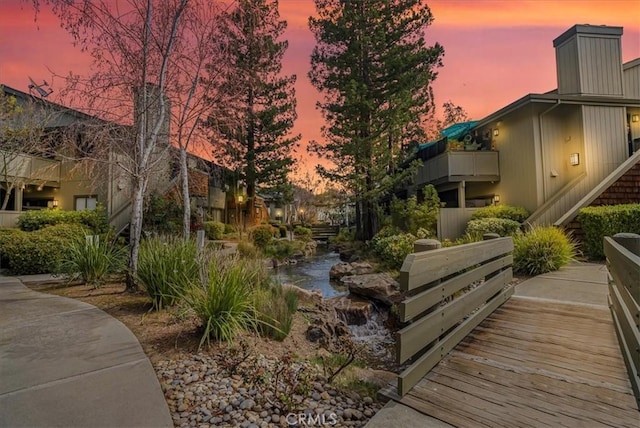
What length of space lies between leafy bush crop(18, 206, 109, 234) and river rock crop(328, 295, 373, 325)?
9733 millimetres

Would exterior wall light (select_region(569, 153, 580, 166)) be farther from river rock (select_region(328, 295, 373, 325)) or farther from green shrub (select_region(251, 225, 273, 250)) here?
green shrub (select_region(251, 225, 273, 250))

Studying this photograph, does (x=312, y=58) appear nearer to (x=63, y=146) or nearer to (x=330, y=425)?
(x=63, y=146)

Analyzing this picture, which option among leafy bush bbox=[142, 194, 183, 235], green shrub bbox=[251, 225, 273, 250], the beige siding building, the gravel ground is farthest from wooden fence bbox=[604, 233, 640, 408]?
leafy bush bbox=[142, 194, 183, 235]

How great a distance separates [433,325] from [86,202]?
15.8 m

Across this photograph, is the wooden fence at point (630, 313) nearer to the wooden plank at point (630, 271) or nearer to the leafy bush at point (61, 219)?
the wooden plank at point (630, 271)

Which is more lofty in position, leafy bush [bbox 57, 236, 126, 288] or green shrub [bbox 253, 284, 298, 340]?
leafy bush [bbox 57, 236, 126, 288]

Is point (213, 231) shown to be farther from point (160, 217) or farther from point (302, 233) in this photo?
point (302, 233)

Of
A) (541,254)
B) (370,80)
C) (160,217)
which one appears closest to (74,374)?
(541,254)

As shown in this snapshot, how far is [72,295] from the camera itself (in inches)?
215

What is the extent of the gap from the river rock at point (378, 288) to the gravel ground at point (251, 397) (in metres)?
4.84

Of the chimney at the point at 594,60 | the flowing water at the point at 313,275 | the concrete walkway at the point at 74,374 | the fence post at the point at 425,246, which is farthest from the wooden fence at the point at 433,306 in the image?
the chimney at the point at 594,60

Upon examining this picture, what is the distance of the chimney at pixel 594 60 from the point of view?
38.3 ft

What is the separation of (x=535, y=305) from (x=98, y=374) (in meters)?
5.53

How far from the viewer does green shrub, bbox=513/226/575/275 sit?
704cm
